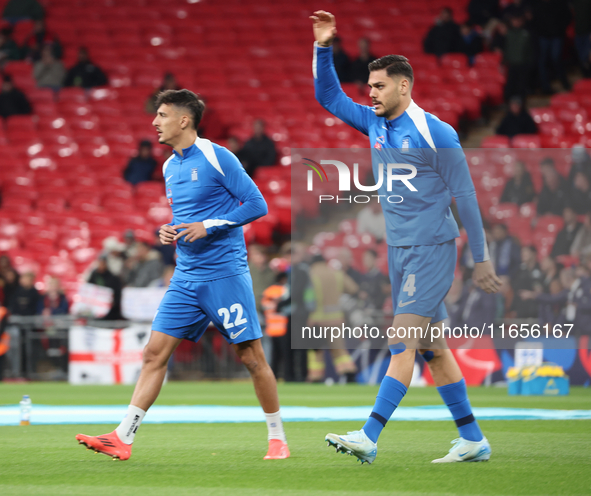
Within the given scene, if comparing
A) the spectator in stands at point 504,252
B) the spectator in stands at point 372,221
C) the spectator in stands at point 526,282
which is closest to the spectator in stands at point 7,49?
the spectator in stands at point 372,221

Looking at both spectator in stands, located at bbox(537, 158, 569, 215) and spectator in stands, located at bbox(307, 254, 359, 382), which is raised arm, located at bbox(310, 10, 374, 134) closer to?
spectator in stands, located at bbox(307, 254, 359, 382)

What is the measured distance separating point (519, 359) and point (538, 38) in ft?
28.4

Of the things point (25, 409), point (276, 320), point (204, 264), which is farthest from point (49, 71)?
point (204, 264)

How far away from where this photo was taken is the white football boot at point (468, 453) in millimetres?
5754

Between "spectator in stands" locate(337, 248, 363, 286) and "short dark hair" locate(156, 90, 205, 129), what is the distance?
28.4ft

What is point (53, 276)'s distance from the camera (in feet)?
57.9

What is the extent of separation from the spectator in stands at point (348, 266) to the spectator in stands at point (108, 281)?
390 cm

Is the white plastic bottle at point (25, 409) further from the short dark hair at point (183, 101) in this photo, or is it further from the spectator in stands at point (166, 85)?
the spectator in stands at point (166, 85)

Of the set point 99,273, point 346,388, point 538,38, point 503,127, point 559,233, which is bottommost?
point 346,388

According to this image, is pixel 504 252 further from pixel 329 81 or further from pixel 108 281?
pixel 329 81

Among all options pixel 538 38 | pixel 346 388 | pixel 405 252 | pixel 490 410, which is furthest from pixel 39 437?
pixel 538 38

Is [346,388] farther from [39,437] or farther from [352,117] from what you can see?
[352,117]

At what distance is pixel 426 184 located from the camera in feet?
18.7

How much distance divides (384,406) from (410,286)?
0.74 meters
